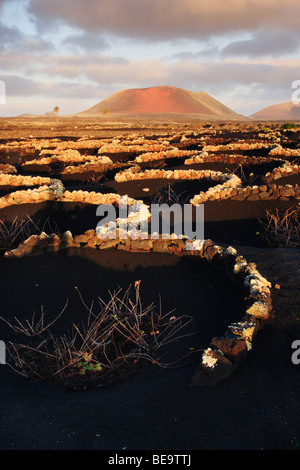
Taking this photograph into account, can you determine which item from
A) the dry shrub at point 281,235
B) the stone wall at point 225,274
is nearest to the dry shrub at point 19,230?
the stone wall at point 225,274

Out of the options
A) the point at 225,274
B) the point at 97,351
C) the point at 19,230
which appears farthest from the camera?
the point at 19,230

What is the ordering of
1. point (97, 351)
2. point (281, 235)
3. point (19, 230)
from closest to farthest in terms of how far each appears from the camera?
point (97, 351) < point (281, 235) < point (19, 230)

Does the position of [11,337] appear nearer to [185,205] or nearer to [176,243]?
[176,243]

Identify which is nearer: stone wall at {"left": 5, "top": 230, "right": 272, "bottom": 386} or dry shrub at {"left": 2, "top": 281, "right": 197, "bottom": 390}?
stone wall at {"left": 5, "top": 230, "right": 272, "bottom": 386}

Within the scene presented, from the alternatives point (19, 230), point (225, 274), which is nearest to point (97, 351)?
point (225, 274)

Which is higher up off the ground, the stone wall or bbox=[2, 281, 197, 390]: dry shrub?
the stone wall

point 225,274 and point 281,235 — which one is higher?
point 281,235

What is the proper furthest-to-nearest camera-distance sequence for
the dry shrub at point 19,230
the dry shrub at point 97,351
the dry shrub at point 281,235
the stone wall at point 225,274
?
the dry shrub at point 19,230
the dry shrub at point 281,235
the dry shrub at point 97,351
the stone wall at point 225,274

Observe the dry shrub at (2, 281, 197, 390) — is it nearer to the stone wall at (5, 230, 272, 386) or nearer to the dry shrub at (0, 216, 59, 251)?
the stone wall at (5, 230, 272, 386)

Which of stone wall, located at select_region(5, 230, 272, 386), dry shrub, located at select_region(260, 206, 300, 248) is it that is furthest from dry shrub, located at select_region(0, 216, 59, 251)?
dry shrub, located at select_region(260, 206, 300, 248)

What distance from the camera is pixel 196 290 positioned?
542 cm

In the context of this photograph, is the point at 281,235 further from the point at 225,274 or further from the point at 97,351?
the point at 97,351

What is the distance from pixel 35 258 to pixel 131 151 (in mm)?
14699

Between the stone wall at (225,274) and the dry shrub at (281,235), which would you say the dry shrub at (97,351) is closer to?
the stone wall at (225,274)
